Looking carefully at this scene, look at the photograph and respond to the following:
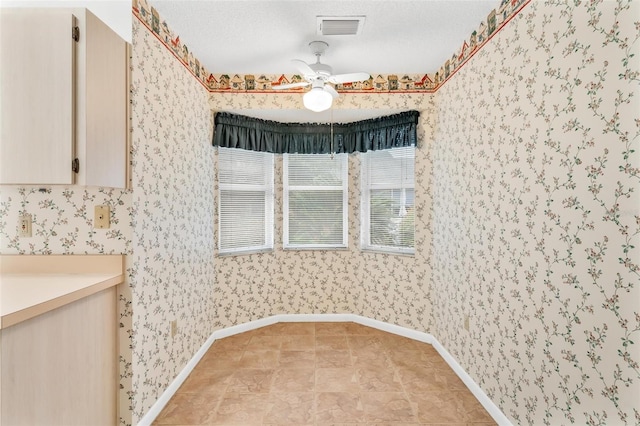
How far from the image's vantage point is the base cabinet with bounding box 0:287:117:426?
3.89ft

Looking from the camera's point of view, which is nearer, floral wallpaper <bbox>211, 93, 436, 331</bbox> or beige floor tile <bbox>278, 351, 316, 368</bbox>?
beige floor tile <bbox>278, 351, 316, 368</bbox>

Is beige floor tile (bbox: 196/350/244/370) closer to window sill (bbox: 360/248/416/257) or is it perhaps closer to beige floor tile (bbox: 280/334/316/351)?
beige floor tile (bbox: 280/334/316/351)

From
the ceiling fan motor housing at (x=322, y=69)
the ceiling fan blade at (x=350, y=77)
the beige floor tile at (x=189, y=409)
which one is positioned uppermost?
the ceiling fan motor housing at (x=322, y=69)

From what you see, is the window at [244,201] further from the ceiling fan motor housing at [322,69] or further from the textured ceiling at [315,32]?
the ceiling fan motor housing at [322,69]

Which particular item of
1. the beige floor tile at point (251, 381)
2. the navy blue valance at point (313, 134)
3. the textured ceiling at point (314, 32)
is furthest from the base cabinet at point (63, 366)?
the navy blue valance at point (313, 134)

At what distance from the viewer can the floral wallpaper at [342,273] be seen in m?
3.17

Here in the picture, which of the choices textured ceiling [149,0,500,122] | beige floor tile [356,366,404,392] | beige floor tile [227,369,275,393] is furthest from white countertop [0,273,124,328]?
beige floor tile [356,366,404,392]

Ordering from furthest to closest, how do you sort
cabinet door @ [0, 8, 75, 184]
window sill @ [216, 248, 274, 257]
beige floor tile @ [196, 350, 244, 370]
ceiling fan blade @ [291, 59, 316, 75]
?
window sill @ [216, 248, 274, 257] → beige floor tile @ [196, 350, 244, 370] → ceiling fan blade @ [291, 59, 316, 75] → cabinet door @ [0, 8, 75, 184]

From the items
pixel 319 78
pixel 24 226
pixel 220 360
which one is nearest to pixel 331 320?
pixel 220 360

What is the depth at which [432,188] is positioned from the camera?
3.10m

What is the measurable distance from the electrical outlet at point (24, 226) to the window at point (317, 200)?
242 cm

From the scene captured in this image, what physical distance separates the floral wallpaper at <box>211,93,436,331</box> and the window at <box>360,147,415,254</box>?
11cm

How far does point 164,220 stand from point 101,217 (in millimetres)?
419

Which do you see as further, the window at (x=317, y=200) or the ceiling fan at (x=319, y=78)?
the window at (x=317, y=200)
